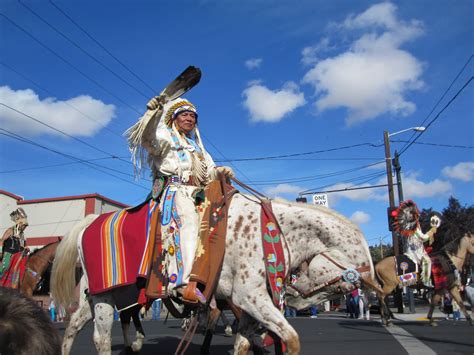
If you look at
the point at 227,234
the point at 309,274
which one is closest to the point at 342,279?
the point at 309,274

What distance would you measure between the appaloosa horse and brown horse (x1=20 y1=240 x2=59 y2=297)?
6203 mm

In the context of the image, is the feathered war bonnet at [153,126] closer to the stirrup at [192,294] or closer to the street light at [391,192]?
the stirrup at [192,294]

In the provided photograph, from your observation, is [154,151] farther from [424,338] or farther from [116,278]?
[424,338]

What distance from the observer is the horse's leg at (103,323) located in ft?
15.1

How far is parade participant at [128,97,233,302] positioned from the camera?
405 centimetres

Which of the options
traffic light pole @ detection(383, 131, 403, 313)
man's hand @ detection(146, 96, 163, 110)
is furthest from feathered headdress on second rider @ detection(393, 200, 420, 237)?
man's hand @ detection(146, 96, 163, 110)

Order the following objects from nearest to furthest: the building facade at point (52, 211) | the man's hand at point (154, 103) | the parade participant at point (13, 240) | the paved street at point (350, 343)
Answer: the man's hand at point (154, 103) < the paved street at point (350, 343) < the parade participant at point (13, 240) < the building facade at point (52, 211)

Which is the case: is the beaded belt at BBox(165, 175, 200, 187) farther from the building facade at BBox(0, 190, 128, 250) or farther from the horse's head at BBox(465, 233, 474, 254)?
the building facade at BBox(0, 190, 128, 250)

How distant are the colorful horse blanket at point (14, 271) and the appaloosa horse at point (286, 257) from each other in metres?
6.37

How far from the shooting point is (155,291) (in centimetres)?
416

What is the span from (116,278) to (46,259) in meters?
6.47

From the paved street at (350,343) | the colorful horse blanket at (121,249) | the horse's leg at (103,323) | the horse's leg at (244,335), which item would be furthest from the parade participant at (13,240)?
the horse's leg at (244,335)

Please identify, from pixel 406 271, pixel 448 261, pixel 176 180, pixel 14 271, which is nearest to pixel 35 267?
→ pixel 14 271

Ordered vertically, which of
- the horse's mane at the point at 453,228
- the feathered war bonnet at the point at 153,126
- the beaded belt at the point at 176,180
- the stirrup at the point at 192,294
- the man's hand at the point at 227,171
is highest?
the horse's mane at the point at 453,228
